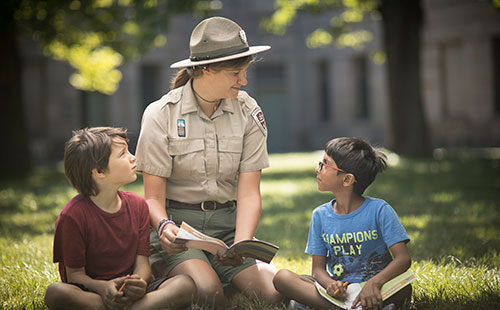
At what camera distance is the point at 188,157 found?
373 cm

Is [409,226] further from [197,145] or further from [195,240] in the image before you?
[195,240]

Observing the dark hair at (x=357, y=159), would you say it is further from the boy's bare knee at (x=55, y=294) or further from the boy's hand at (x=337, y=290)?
the boy's bare knee at (x=55, y=294)

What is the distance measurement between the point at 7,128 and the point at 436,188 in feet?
32.6

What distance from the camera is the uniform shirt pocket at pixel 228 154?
3.80m

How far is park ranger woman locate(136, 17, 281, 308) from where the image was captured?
3.59m

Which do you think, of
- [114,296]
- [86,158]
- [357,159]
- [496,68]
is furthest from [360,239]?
[496,68]

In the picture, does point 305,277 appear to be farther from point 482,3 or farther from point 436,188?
point 482,3

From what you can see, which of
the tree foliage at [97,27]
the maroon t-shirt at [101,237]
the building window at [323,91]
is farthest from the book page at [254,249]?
the building window at [323,91]

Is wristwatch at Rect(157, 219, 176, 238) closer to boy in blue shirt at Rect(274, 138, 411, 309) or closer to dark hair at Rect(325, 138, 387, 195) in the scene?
boy in blue shirt at Rect(274, 138, 411, 309)

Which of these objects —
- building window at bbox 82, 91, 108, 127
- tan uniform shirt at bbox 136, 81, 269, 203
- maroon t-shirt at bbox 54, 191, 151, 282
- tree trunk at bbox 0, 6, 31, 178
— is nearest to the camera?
maroon t-shirt at bbox 54, 191, 151, 282

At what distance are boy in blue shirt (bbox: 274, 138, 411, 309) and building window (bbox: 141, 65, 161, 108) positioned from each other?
22.6m

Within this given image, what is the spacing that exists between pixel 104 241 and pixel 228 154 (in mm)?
923

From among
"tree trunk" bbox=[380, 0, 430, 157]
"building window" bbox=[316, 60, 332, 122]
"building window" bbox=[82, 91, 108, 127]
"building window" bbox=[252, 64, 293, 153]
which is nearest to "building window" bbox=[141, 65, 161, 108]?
"building window" bbox=[82, 91, 108, 127]

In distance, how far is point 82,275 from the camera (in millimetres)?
3279
